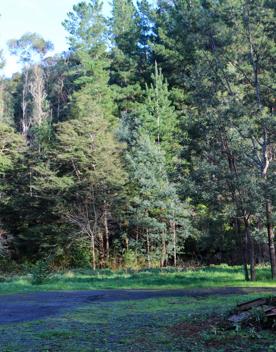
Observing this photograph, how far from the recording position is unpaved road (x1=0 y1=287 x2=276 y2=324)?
9.80m

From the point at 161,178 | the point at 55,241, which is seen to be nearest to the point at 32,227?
the point at 55,241

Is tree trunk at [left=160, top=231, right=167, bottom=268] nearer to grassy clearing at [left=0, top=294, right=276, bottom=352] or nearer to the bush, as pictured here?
the bush

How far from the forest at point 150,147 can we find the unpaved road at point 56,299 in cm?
450

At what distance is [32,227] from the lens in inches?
1283

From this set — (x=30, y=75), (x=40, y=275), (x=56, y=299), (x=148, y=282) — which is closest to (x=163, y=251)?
(x=148, y=282)

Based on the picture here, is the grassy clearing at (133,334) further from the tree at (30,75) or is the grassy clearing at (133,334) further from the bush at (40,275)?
the tree at (30,75)

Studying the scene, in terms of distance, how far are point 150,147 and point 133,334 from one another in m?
23.6

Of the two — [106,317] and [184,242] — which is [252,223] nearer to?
[184,242]

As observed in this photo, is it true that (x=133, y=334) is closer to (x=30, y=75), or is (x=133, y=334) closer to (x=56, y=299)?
(x=56, y=299)

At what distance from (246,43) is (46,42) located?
175ft

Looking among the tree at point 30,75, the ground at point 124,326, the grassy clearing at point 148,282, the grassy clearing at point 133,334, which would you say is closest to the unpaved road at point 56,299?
the ground at point 124,326

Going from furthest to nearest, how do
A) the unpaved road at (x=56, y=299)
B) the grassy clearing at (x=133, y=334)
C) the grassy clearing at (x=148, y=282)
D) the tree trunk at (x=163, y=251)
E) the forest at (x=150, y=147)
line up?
the tree trunk at (x=163, y=251), the forest at (x=150, y=147), the grassy clearing at (x=148, y=282), the unpaved road at (x=56, y=299), the grassy clearing at (x=133, y=334)

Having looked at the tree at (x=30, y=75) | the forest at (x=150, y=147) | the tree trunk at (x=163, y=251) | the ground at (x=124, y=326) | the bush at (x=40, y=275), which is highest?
the tree at (x=30, y=75)

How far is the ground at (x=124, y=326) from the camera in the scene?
5.96m
